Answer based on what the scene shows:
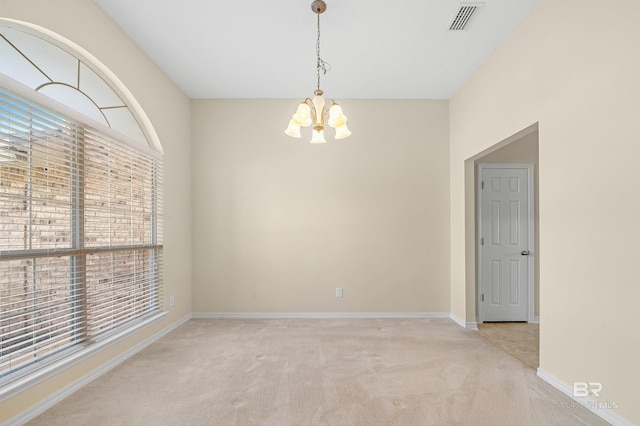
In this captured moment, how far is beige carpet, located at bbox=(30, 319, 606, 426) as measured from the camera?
6.84ft

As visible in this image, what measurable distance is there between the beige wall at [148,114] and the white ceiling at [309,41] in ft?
0.57

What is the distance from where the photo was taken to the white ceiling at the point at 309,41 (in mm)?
2670

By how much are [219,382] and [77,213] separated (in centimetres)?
170

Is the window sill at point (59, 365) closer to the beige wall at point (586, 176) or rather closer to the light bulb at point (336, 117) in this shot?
the light bulb at point (336, 117)

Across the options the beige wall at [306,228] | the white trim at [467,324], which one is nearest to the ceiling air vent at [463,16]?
the beige wall at [306,228]

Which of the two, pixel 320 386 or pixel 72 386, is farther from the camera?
pixel 320 386

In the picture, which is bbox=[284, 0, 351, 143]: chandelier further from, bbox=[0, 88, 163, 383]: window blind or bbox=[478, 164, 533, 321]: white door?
bbox=[478, 164, 533, 321]: white door

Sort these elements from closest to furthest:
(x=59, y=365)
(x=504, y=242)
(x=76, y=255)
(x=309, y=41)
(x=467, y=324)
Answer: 1. (x=59, y=365)
2. (x=76, y=255)
3. (x=309, y=41)
4. (x=467, y=324)
5. (x=504, y=242)

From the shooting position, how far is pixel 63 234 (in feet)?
7.79

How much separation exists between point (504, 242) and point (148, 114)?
181 inches

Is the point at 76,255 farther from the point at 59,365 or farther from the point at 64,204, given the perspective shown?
the point at 59,365

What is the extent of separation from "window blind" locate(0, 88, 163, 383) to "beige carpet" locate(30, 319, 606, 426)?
49 centimetres

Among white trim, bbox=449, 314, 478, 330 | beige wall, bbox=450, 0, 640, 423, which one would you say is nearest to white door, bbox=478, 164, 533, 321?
white trim, bbox=449, 314, 478, 330

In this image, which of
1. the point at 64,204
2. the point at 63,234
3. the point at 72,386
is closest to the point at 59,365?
the point at 72,386
